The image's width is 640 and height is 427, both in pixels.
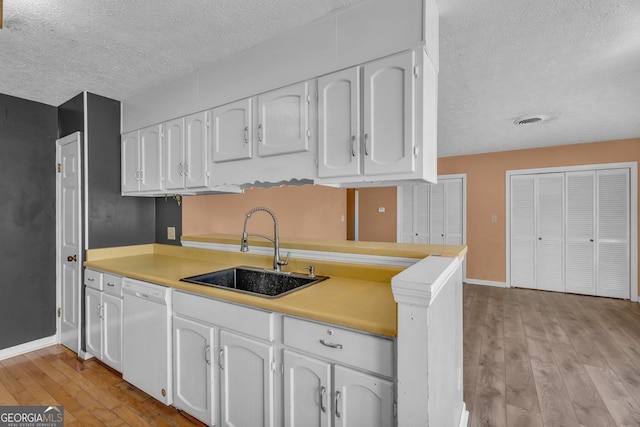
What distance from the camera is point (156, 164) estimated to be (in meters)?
2.53

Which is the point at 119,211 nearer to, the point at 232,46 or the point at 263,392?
the point at 232,46

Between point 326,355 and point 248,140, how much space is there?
4.36 ft

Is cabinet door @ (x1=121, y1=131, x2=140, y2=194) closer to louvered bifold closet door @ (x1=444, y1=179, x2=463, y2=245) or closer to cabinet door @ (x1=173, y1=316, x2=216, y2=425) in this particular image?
cabinet door @ (x1=173, y1=316, x2=216, y2=425)

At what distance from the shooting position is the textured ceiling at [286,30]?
5.24 feet

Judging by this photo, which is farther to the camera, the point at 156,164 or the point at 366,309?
the point at 156,164

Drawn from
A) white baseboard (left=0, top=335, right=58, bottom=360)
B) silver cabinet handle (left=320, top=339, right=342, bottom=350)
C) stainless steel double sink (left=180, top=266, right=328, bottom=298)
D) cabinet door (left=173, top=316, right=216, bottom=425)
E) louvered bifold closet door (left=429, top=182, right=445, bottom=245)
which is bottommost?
white baseboard (left=0, top=335, right=58, bottom=360)


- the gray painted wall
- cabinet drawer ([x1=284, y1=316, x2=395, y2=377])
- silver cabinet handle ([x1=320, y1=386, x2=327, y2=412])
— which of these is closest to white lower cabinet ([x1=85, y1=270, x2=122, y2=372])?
the gray painted wall

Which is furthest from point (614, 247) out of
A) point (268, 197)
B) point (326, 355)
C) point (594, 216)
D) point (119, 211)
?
point (119, 211)

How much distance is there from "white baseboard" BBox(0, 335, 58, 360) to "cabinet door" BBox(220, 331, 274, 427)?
2394 mm

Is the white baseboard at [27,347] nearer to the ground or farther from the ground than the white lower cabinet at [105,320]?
nearer to the ground

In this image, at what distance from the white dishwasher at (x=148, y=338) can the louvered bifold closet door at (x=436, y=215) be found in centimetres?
492

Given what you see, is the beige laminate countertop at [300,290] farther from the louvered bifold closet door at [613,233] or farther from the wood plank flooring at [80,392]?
the louvered bifold closet door at [613,233]

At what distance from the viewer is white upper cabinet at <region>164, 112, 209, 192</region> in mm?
2209

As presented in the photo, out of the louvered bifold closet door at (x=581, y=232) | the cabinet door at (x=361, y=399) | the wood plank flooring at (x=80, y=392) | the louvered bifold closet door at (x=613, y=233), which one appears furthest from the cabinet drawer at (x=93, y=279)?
the louvered bifold closet door at (x=613, y=233)
